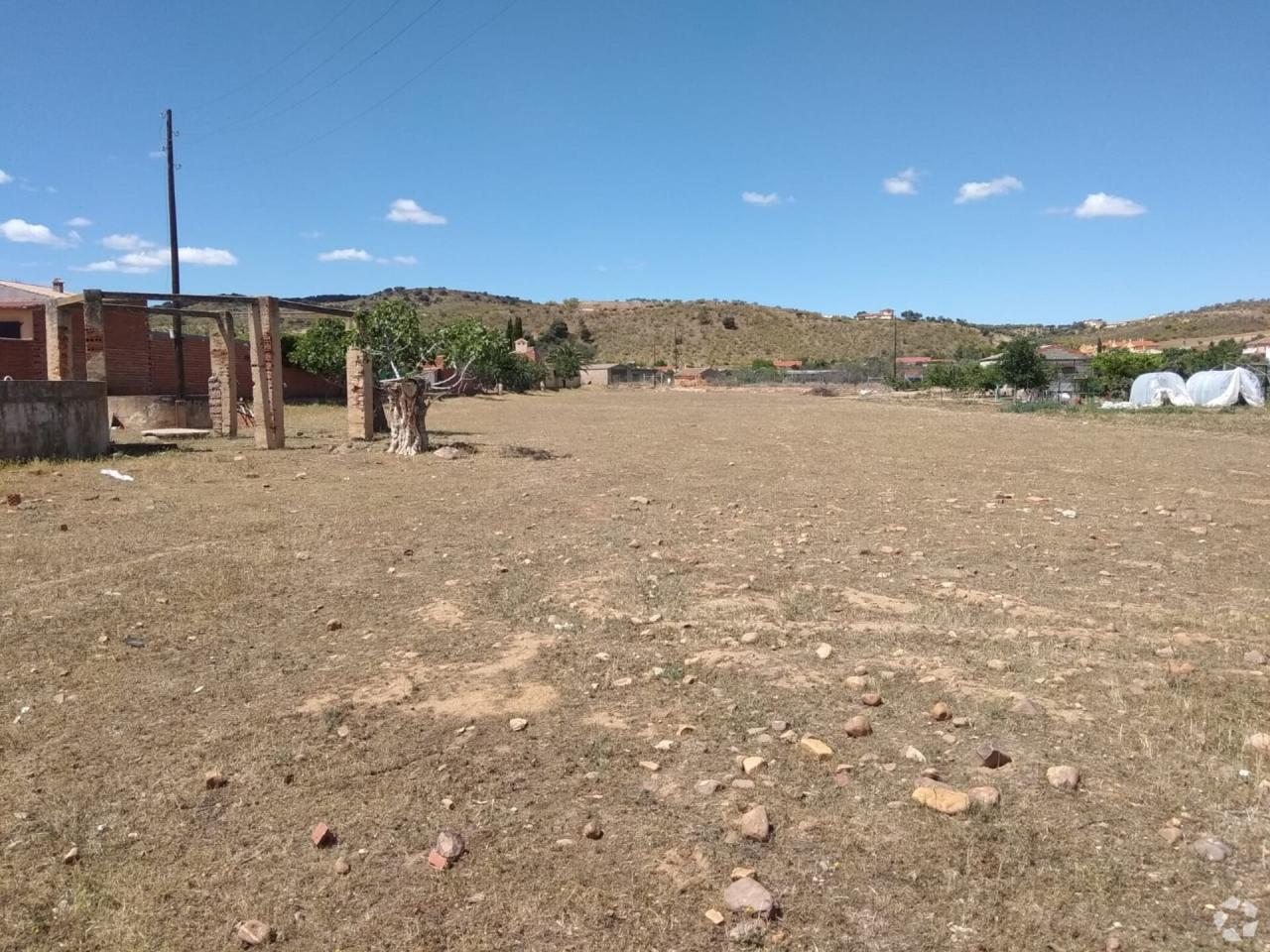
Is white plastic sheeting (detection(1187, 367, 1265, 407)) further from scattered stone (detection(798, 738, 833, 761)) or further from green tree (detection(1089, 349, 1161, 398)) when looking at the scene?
scattered stone (detection(798, 738, 833, 761))

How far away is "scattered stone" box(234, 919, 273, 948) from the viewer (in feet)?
9.38

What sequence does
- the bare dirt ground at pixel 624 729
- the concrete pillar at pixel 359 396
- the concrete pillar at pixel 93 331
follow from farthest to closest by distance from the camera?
the concrete pillar at pixel 359 396 → the concrete pillar at pixel 93 331 → the bare dirt ground at pixel 624 729

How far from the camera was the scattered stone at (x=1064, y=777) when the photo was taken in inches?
145

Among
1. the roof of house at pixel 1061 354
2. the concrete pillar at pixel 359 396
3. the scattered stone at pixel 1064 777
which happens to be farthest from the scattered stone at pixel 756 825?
the roof of house at pixel 1061 354

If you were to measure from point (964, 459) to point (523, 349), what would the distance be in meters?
71.5

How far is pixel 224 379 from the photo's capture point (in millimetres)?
22406

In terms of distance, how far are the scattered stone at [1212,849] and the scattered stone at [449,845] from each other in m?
2.55

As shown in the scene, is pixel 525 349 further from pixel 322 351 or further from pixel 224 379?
pixel 224 379

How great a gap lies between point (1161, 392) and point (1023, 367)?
427 inches

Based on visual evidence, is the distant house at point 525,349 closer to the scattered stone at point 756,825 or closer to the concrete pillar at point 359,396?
the concrete pillar at point 359,396

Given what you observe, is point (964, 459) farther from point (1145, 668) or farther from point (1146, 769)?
point (1146, 769)

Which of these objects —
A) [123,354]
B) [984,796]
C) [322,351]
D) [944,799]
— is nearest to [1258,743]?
[984,796]

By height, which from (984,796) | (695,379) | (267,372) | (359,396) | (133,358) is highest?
(695,379)

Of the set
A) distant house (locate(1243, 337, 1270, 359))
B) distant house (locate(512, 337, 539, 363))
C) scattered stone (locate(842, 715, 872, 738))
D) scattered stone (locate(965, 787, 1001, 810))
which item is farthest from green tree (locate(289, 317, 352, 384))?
distant house (locate(1243, 337, 1270, 359))
